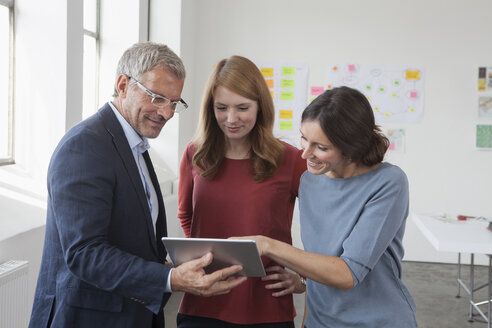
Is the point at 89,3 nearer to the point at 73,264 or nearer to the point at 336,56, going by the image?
the point at 336,56

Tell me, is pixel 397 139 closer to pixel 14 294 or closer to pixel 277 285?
pixel 277 285

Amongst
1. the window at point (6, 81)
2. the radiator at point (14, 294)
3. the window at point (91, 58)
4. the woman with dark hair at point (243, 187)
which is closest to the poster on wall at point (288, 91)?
the window at point (91, 58)

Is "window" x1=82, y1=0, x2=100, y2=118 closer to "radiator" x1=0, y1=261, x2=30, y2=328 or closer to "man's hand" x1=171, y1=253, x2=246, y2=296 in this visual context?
"radiator" x1=0, y1=261, x2=30, y2=328

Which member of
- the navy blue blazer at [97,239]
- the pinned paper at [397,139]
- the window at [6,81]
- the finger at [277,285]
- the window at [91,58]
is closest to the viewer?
the navy blue blazer at [97,239]

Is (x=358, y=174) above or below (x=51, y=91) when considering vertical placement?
below

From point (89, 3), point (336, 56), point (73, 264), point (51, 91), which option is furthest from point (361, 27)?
point (73, 264)

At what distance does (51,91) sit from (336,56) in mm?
3247

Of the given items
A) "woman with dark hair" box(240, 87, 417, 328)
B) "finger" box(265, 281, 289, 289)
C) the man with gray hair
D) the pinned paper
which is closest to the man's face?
the man with gray hair

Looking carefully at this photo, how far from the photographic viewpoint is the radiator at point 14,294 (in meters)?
2.13

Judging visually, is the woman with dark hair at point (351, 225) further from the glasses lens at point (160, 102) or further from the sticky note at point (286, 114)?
the sticky note at point (286, 114)

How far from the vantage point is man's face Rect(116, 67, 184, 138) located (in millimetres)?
1378

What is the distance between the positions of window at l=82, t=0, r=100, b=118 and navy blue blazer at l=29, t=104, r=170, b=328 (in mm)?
2812

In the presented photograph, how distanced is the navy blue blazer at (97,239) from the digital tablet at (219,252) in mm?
72

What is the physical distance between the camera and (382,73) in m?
5.10
